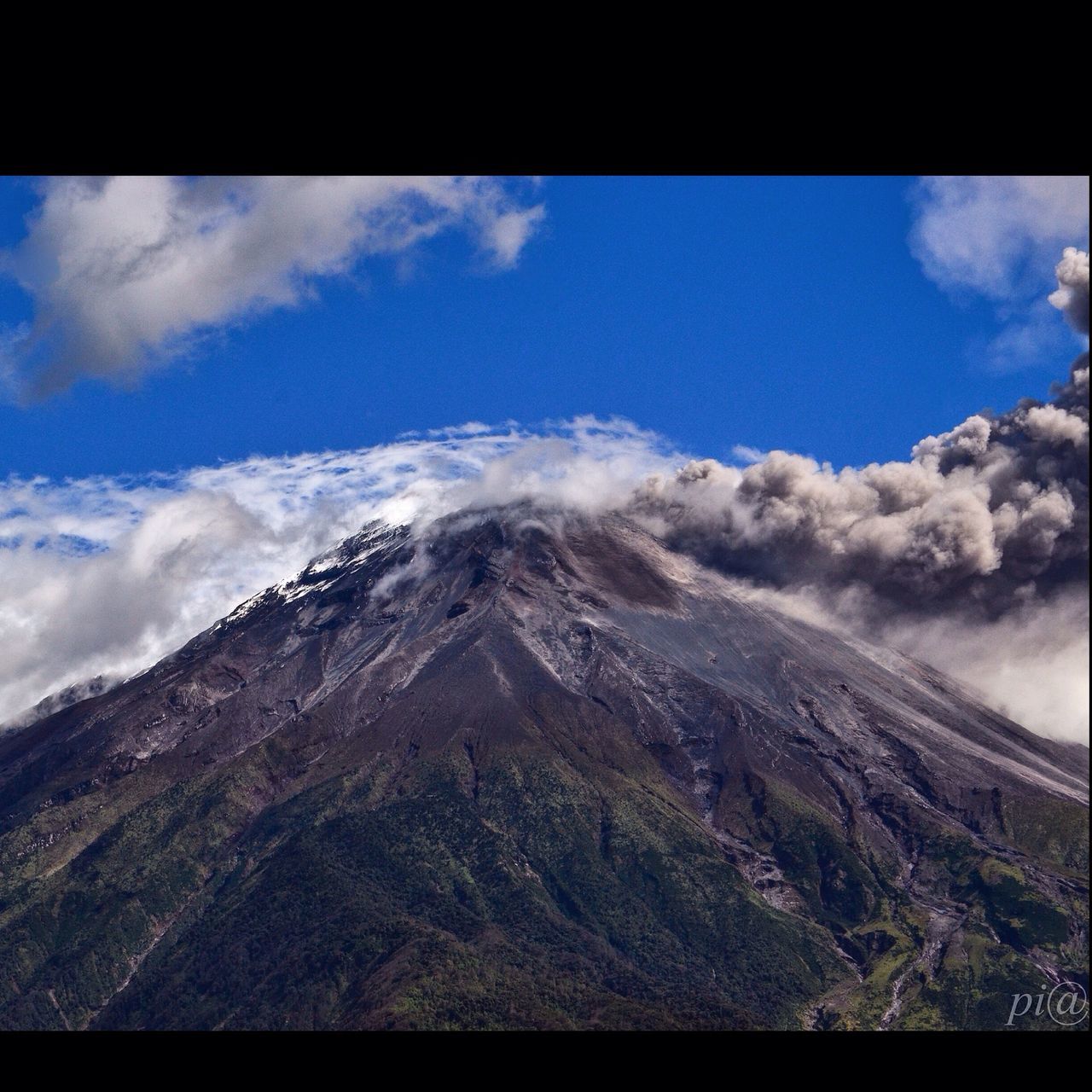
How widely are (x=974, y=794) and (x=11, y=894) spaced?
128m

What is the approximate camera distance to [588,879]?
551 ft

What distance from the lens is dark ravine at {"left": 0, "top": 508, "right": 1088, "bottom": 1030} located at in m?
145

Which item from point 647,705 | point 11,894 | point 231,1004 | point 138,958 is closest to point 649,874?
point 647,705

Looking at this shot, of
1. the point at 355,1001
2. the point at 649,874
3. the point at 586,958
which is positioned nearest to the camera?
the point at 355,1001

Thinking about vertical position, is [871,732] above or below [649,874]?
above

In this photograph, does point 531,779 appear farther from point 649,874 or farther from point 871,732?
point 871,732

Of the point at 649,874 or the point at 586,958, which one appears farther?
the point at 649,874

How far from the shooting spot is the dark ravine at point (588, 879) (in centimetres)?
14462

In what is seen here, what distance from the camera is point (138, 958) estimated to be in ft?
563

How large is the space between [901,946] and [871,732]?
129ft

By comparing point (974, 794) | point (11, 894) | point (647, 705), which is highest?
point (647, 705)

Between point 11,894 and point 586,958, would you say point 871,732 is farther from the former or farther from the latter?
point 11,894
